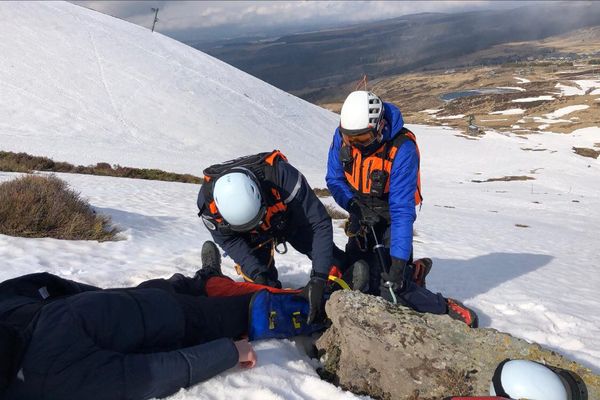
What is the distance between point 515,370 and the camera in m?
3.12

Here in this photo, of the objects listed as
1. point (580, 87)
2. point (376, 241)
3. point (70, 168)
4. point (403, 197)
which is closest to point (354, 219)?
point (376, 241)

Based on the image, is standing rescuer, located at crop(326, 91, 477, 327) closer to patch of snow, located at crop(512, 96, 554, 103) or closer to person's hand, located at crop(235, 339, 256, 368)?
person's hand, located at crop(235, 339, 256, 368)

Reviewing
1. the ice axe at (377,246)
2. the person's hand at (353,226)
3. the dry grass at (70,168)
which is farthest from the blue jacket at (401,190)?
the dry grass at (70,168)

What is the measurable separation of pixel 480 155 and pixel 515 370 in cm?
3991

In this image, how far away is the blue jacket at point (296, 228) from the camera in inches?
187

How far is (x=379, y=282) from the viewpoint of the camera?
5516 millimetres

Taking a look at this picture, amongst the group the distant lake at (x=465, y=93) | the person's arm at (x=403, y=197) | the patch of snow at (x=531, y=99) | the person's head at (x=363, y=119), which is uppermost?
the distant lake at (x=465, y=93)

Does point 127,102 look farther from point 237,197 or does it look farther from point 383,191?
point 237,197

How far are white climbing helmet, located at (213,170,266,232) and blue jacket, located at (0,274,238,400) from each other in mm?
1020

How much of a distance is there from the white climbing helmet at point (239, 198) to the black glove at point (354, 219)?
160cm

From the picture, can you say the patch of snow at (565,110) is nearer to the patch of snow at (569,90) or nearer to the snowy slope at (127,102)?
the patch of snow at (569,90)

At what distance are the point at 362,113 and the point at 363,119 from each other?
0.06 metres

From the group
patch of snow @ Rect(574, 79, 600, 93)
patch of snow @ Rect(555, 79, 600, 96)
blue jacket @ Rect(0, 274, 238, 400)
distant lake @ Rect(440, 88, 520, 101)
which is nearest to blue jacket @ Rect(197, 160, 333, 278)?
blue jacket @ Rect(0, 274, 238, 400)

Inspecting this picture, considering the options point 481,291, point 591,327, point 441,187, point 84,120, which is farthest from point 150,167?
point 591,327
